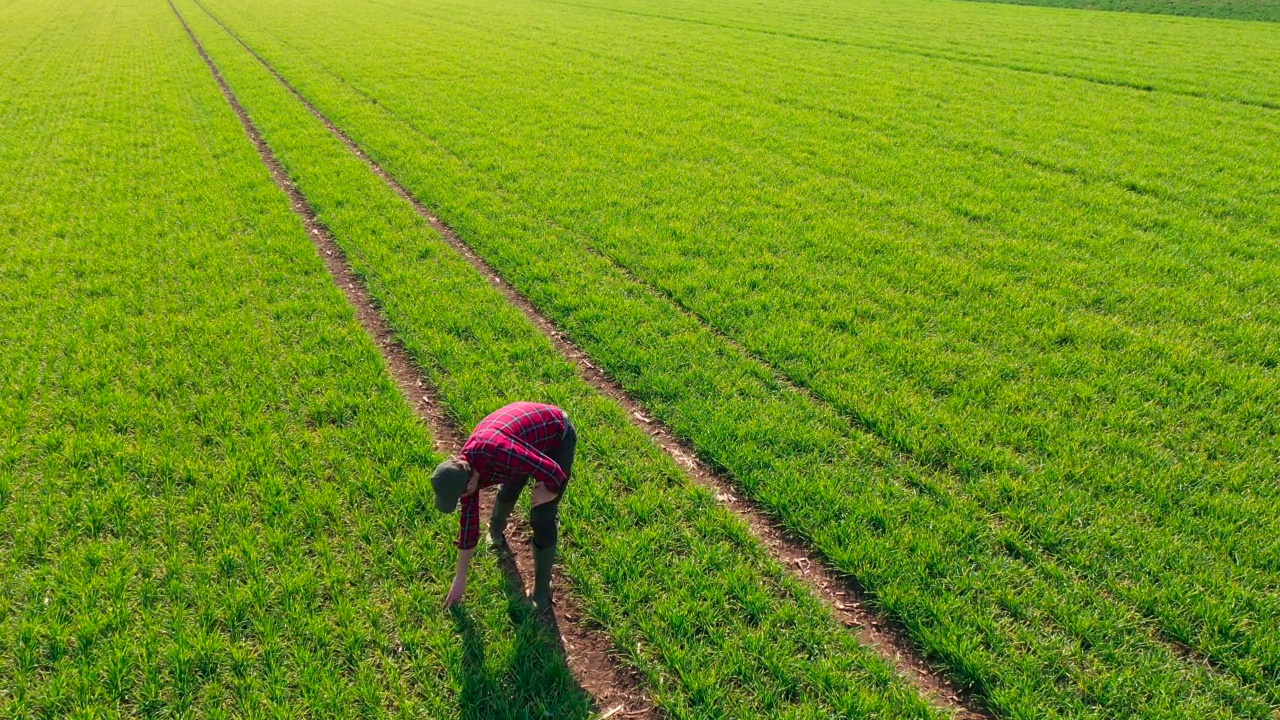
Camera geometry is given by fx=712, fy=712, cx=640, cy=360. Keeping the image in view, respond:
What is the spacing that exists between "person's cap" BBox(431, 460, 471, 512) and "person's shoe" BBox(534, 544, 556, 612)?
0.81 m

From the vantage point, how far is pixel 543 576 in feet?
14.1

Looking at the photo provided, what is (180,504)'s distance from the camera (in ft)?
16.8

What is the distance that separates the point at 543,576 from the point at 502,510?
49cm

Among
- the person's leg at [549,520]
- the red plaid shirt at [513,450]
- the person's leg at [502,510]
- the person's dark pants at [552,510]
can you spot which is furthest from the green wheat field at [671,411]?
the red plaid shirt at [513,450]

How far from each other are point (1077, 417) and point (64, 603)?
7.46m

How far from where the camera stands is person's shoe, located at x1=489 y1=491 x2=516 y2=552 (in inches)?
174

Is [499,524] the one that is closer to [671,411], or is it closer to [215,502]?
[671,411]

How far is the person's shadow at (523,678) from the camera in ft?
12.6

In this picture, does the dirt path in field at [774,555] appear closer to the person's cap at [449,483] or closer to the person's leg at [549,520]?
the person's leg at [549,520]

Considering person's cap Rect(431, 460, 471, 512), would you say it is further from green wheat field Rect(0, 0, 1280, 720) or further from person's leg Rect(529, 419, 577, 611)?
green wheat field Rect(0, 0, 1280, 720)

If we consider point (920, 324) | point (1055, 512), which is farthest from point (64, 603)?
point (920, 324)

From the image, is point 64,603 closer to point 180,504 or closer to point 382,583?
point 180,504

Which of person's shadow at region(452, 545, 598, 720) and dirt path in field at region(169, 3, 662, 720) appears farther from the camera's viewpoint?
dirt path in field at region(169, 3, 662, 720)

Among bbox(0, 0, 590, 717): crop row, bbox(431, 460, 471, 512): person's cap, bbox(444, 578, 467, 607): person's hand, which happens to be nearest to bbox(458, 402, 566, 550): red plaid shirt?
bbox(431, 460, 471, 512): person's cap
